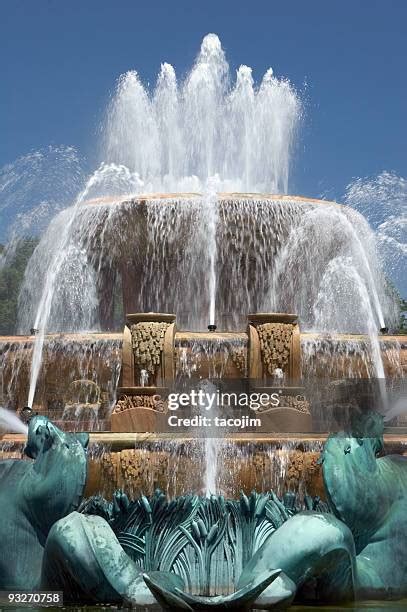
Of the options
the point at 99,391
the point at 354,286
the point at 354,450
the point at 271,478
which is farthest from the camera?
the point at 354,286

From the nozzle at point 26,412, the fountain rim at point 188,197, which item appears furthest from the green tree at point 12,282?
the nozzle at point 26,412

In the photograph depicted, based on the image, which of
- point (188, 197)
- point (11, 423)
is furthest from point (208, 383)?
point (188, 197)

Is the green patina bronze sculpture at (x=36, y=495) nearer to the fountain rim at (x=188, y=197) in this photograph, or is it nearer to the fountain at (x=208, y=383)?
the fountain at (x=208, y=383)

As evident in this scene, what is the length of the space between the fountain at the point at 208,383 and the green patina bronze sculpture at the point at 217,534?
0.05 ft

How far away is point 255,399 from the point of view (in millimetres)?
12664

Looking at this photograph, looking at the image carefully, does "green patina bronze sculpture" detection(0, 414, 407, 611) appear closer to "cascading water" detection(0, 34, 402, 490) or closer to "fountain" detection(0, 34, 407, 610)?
"fountain" detection(0, 34, 407, 610)

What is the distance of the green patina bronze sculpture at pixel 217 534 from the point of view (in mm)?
8047

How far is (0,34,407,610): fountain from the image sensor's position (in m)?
8.27

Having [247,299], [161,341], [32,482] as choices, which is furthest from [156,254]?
[32,482]

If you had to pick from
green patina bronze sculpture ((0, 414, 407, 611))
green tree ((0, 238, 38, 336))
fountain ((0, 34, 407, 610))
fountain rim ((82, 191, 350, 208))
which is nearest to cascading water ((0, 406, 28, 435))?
fountain ((0, 34, 407, 610))

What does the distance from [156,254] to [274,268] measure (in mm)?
1974

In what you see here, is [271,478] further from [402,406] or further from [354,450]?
[354,450]

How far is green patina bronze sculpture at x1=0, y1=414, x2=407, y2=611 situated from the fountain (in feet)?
0.05

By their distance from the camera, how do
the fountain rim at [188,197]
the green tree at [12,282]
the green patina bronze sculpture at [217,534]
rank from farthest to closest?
the green tree at [12,282] → the fountain rim at [188,197] → the green patina bronze sculpture at [217,534]
